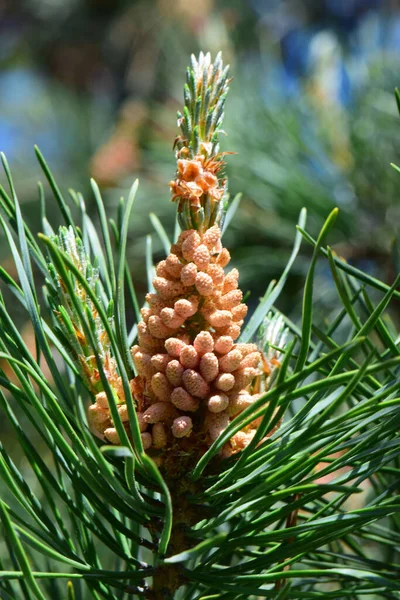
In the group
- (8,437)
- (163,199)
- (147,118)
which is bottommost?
(8,437)

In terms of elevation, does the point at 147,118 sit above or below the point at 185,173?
above

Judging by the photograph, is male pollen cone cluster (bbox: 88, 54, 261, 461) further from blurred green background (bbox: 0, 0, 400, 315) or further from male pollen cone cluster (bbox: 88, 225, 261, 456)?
blurred green background (bbox: 0, 0, 400, 315)

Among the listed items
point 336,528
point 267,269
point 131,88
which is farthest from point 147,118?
point 336,528

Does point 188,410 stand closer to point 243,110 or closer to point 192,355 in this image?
point 192,355

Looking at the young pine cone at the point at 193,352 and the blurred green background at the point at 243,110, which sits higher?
the blurred green background at the point at 243,110

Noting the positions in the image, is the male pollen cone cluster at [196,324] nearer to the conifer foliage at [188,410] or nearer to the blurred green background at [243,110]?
the conifer foliage at [188,410]

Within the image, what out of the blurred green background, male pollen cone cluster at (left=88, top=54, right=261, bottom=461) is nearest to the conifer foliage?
male pollen cone cluster at (left=88, top=54, right=261, bottom=461)

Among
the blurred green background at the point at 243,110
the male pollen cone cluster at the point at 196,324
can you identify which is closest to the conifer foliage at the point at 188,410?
the male pollen cone cluster at the point at 196,324

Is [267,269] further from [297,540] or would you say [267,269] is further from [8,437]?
[297,540]
